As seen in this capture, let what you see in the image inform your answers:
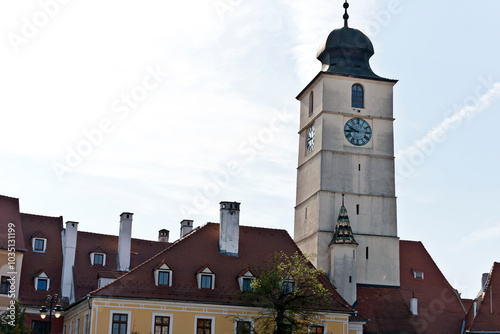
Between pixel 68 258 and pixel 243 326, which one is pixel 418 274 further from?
pixel 68 258

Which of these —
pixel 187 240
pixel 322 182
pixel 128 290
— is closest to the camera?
pixel 128 290

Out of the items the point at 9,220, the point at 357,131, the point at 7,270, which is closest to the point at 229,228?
the point at 7,270

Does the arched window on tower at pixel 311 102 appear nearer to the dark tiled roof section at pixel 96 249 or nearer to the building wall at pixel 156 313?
the dark tiled roof section at pixel 96 249

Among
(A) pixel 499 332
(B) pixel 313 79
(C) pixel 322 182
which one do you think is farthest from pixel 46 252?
(A) pixel 499 332

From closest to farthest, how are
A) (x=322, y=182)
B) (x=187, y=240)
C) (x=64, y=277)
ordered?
1. (x=187, y=240)
2. (x=64, y=277)
3. (x=322, y=182)

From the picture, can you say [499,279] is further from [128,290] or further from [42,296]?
[42,296]

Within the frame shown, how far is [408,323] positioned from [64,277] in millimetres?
22129

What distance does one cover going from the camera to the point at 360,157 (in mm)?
61719

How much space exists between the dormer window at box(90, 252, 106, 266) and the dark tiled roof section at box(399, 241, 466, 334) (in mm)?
20184

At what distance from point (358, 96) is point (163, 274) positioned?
24.0 m

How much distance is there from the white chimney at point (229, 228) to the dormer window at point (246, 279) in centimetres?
196

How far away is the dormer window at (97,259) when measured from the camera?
54656 millimetres

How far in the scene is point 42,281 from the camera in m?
52.9

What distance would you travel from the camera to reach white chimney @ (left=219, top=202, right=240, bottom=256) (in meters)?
49.8
